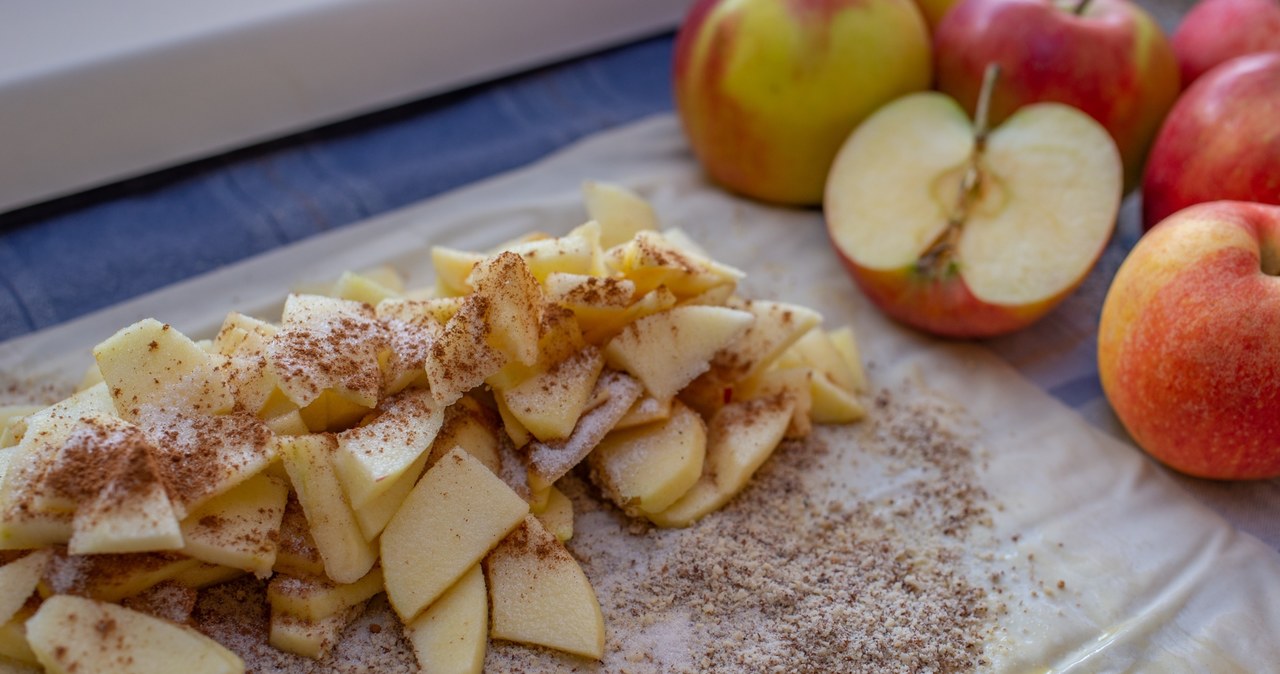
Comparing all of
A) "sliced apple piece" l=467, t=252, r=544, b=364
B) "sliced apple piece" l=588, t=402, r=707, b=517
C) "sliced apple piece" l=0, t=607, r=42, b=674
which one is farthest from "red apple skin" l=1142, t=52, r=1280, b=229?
"sliced apple piece" l=0, t=607, r=42, b=674

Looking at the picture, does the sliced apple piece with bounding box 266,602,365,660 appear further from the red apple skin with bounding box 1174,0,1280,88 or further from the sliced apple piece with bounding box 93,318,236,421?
the red apple skin with bounding box 1174,0,1280,88

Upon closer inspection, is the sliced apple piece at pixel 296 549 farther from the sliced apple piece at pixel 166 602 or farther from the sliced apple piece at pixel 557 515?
the sliced apple piece at pixel 557 515

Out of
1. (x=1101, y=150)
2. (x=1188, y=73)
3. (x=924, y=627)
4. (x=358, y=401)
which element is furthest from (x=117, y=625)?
(x=1188, y=73)

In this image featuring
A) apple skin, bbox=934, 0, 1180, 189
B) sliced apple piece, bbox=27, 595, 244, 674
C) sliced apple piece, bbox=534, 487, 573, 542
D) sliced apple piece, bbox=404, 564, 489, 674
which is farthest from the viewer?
apple skin, bbox=934, 0, 1180, 189

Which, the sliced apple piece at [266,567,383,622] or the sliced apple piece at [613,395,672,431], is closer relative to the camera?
the sliced apple piece at [266,567,383,622]

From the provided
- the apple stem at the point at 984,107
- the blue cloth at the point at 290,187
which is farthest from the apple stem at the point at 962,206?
the blue cloth at the point at 290,187

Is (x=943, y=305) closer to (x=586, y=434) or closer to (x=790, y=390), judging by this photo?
(x=790, y=390)
